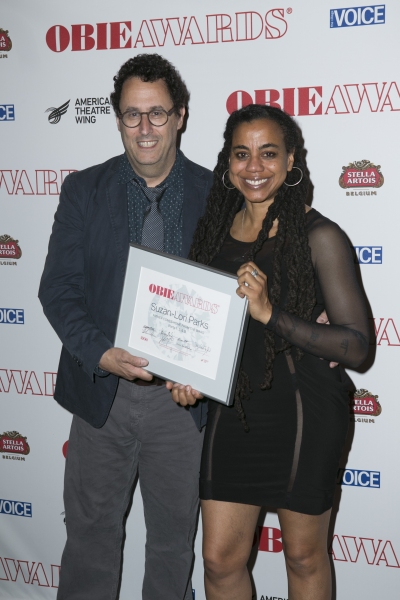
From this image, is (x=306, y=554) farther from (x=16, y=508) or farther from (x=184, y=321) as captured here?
(x=16, y=508)

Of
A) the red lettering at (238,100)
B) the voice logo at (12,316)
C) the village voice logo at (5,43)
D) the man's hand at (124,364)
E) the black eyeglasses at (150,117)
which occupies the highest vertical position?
the village voice logo at (5,43)

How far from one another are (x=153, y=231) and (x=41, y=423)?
4.50ft

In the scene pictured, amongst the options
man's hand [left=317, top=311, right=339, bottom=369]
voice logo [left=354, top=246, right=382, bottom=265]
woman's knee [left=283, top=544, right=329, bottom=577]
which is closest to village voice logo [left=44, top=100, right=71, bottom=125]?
voice logo [left=354, top=246, right=382, bottom=265]

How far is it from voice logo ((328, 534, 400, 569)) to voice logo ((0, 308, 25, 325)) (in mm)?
1750

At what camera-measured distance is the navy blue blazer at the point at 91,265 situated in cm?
237

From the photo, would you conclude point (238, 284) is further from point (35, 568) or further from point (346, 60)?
point (35, 568)

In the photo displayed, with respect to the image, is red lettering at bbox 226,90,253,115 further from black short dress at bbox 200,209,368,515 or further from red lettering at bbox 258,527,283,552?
red lettering at bbox 258,527,283,552

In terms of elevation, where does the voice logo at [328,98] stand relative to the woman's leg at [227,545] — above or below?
above

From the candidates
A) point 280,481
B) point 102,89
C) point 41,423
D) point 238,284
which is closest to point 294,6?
point 102,89

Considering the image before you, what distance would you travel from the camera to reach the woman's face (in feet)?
7.00

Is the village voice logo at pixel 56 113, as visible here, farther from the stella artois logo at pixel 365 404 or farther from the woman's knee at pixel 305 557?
the woman's knee at pixel 305 557

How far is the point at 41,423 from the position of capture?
129 inches

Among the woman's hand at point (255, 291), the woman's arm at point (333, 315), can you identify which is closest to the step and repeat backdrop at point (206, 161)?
the woman's arm at point (333, 315)

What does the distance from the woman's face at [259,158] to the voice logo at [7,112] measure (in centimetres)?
137
